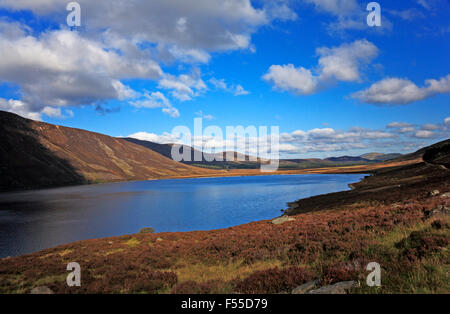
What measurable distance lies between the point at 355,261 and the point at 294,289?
2.88 meters

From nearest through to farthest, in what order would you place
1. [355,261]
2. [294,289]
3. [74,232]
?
[294,289]
[355,261]
[74,232]

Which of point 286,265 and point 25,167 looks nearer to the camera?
point 286,265

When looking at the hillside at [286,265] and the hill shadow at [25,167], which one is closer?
the hillside at [286,265]

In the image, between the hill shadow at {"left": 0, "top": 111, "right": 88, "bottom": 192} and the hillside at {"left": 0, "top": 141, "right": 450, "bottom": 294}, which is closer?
the hillside at {"left": 0, "top": 141, "right": 450, "bottom": 294}

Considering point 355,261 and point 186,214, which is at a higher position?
point 355,261

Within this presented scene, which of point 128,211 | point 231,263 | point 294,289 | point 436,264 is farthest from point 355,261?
point 128,211

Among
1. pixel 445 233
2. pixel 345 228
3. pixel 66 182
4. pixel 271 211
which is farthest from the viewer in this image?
pixel 66 182

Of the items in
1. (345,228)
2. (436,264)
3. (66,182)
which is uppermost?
(436,264)

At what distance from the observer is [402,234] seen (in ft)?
39.7

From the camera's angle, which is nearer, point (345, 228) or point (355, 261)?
point (355, 261)

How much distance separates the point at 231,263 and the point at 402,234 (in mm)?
9200

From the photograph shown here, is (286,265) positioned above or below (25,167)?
below
